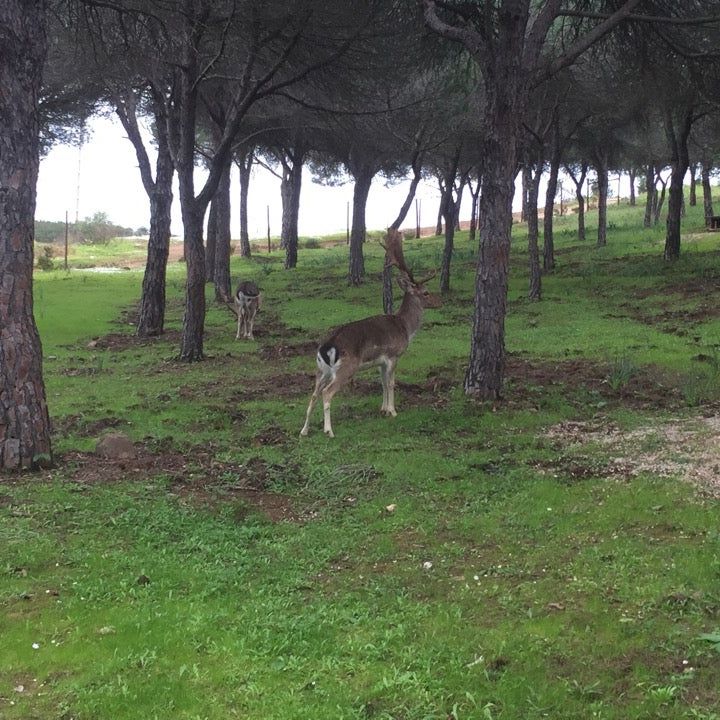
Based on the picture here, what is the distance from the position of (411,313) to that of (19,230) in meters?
5.85

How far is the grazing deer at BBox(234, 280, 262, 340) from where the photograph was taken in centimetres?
1766

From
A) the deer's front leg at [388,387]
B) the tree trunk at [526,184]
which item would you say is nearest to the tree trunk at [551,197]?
the tree trunk at [526,184]

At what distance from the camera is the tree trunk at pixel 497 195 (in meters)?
10.5

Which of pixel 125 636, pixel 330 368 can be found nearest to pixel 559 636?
pixel 125 636

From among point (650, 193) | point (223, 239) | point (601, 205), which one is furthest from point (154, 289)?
point (650, 193)

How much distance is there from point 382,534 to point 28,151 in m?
4.92

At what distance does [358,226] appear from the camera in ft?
91.0

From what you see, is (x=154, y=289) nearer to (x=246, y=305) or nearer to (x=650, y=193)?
(x=246, y=305)

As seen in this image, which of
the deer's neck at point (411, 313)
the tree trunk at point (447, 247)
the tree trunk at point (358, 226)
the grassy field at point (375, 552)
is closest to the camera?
the grassy field at point (375, 552)

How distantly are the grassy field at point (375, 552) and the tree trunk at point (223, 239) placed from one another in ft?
43.3

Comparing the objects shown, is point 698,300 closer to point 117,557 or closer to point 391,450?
point 391,450

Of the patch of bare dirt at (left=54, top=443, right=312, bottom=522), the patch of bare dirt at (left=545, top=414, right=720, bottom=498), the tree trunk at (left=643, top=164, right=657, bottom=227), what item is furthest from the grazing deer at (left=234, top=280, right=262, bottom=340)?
the tree trunk at (left=643, top=164, right=657, bottom=227)

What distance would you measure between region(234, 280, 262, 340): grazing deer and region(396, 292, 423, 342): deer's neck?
21.3ft

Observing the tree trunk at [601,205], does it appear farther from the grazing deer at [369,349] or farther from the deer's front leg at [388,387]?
the deer's front leg at [388,387]
